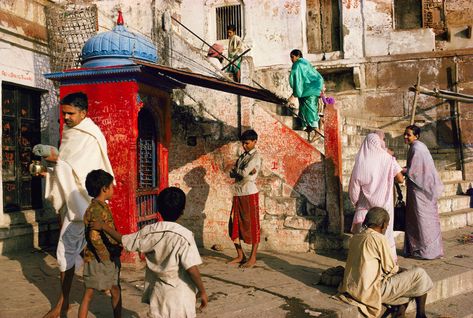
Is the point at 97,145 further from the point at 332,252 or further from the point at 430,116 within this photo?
the point at 430,116

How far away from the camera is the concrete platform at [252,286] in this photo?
15.5ft

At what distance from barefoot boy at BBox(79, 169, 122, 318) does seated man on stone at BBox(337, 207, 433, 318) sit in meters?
2.30

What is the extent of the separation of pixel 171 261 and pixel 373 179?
367 centimetres

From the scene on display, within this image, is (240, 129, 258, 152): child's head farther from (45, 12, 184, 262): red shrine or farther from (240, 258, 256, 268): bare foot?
(240, 258, 256, 268): bare foot

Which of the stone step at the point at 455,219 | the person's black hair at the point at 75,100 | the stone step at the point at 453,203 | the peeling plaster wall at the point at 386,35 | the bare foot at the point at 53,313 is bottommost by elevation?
the bare foot at the point at 53,313

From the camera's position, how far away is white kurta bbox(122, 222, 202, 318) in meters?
3.29

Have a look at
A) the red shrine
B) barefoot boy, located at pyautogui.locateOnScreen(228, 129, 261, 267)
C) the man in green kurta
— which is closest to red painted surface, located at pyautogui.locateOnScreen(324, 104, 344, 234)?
the man in green kurta

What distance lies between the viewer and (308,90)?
27.9 ft

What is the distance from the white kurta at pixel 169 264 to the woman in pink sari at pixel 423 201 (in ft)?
15.1

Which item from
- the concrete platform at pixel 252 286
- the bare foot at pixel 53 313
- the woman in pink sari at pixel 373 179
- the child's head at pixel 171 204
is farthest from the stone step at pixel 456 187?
the bare foot at pixel 53 313

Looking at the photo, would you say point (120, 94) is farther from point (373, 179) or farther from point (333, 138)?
point (373, 179)

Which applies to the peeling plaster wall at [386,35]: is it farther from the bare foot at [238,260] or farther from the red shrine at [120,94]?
the bare foot at [238,260]

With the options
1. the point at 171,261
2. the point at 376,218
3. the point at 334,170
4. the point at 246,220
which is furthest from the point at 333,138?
the point at 171,261

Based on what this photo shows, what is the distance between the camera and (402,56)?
43.2 feet
